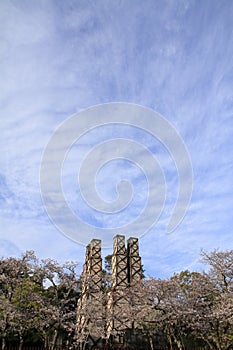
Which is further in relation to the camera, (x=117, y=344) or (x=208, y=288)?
(x=117, y=344)

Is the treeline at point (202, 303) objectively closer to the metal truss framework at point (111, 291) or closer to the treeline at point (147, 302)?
the treeline at point (147, 302)

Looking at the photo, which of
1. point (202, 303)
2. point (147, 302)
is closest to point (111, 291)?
point (147, 302)

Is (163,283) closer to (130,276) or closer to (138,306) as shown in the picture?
(138,306)

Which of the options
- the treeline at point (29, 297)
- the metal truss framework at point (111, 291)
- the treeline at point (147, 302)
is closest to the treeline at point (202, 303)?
the treeline at point (147, 302)

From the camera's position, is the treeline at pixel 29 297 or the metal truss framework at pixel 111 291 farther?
the metal truss framework at pixel 111 291

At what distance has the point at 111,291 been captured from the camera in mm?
28422

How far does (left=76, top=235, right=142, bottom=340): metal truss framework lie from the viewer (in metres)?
20.8

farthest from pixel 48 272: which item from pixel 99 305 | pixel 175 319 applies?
pixel 175 319

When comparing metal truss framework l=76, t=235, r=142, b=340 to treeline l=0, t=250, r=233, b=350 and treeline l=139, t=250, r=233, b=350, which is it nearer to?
treeline l=0, t=250, r=233, b=350

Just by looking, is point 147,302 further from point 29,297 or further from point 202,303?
point 29,297

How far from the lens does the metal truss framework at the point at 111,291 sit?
20.8 meters

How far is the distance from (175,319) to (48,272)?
8.49 metres

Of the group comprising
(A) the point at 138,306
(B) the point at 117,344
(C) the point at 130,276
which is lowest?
(B) the point at 117,344

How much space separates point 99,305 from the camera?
70.5 feet
